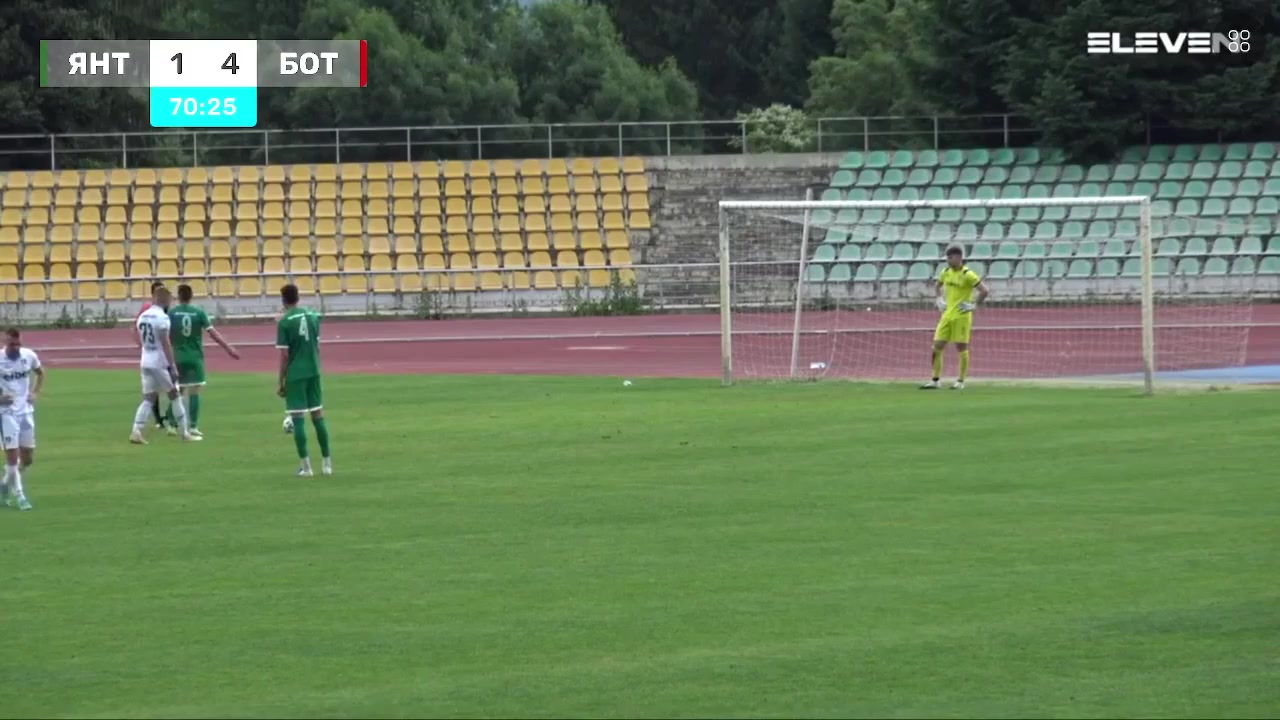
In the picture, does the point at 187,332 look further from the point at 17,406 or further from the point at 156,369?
the point at 17,406

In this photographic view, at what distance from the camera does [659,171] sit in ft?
159

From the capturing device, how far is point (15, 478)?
16.6 m

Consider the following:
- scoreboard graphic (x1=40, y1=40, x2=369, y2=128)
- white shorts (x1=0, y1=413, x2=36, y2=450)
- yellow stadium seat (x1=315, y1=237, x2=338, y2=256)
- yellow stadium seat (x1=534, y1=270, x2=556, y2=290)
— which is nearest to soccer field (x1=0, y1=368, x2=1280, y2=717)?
white shorts (x1=0, y1=413, x2=36, y2=450)

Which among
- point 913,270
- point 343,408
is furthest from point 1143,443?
point 913,270

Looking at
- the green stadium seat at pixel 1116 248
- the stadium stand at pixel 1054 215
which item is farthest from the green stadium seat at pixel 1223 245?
the green stadium seat at pixel 1116 248

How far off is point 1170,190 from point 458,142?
1608 centimetres

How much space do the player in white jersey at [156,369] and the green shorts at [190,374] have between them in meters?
0.51

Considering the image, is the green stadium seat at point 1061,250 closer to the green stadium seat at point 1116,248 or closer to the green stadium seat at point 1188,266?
the green stadium seat at point 1116,248

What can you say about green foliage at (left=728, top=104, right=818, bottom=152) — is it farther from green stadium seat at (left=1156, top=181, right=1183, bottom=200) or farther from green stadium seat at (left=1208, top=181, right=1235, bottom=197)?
green stadium seat at (left=1208, top=181, right=1235, bottom=197)

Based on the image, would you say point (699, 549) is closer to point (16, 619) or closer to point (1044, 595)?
point (1044, 595)

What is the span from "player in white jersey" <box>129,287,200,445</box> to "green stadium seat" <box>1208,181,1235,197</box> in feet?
87.7

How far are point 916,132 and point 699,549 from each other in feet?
117

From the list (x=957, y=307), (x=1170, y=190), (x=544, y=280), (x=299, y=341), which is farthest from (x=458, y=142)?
(x=299, y=341)

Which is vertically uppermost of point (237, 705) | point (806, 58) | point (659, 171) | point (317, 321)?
point (806, 58)
